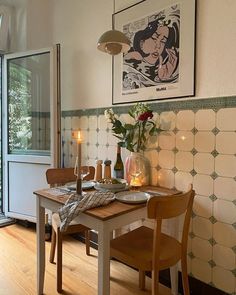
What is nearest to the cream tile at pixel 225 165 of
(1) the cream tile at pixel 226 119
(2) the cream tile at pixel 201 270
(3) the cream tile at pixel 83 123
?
(1) the cream tile at pixel 226 119

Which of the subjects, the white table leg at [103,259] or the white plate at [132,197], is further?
the white plate at [132,197]

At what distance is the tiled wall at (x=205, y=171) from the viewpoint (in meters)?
1.52

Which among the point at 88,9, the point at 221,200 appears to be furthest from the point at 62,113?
the point at 221,200

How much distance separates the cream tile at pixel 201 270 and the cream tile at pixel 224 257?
3.6 inches

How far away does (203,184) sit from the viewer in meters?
1.64

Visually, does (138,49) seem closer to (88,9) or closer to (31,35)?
(88,9)

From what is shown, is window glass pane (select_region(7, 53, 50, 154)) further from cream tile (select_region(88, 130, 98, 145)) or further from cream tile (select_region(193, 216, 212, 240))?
cream tile (select_region(193, 216, 212, 240))

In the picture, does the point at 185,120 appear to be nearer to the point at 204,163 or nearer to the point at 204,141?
the point at 204,141

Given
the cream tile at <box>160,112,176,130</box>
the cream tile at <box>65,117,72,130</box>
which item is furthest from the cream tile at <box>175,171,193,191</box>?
the cream tile at <box>65,117,72,130</box>

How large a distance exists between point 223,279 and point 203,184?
0.58 metres

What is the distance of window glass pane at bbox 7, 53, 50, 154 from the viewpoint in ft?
9.16

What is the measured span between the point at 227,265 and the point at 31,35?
2.80m

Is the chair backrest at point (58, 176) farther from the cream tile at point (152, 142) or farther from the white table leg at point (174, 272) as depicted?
the white table leg at point (174, 272)

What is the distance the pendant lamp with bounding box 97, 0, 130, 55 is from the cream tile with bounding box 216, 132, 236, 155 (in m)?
0.78
